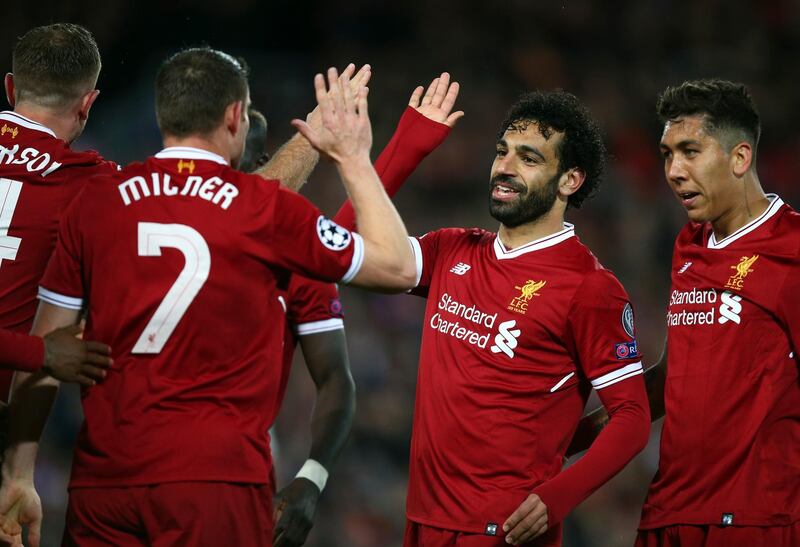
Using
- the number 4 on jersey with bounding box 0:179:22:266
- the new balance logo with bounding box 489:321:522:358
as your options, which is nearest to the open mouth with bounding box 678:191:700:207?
the new balance logo with bounding box 489:321:522:358

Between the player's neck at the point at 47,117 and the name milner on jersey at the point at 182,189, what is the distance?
2.92 ft

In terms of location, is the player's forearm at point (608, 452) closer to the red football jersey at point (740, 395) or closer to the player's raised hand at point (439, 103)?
the red football jersey at point (740, 395)

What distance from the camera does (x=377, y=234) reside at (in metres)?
3.98

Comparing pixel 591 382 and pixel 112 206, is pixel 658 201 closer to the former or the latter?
pixel 591 382

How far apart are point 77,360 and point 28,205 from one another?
920 millimetres

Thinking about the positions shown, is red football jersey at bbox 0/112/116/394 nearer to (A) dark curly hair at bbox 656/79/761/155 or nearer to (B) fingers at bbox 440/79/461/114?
(B) fingers at bbox 440/79/461/114

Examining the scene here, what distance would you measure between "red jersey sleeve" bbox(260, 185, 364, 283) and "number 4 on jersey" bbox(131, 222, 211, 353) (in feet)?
0.73

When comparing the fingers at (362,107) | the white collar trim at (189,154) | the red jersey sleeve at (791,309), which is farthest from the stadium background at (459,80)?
the white collar trim at (189,154)

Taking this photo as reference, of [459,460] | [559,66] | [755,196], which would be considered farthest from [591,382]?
[559,66]

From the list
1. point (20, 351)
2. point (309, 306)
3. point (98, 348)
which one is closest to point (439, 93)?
point (309, 306)

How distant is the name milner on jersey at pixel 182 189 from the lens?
382cm

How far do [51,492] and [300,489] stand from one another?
579 cm

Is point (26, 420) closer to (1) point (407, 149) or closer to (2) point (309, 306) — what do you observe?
(2) point (309, 306)

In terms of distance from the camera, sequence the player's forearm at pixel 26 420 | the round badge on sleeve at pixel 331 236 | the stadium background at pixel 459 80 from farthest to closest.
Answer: the stadium background at pixel 459 80 → the player's forearm at pixel 26 420 → the round badge on sleeve at pixel 331 236
